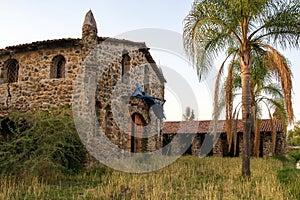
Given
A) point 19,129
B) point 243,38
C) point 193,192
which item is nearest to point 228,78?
point 243,38

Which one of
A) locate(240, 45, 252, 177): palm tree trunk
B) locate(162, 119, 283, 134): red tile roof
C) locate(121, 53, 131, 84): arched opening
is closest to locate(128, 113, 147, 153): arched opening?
locate(121, 53, 131, 84): arched opening

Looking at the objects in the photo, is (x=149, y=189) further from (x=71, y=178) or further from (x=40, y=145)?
(x=40, y=145)

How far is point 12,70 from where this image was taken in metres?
14.6

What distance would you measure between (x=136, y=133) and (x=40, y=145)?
20.9 ft

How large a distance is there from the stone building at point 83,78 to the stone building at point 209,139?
10530 millimetres

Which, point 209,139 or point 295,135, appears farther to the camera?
point 295,135

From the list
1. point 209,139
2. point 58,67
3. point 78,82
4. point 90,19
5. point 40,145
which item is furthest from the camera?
point 209,139

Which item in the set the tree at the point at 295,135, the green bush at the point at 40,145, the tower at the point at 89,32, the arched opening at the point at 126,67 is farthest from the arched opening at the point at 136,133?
the tree at the point at 295,135

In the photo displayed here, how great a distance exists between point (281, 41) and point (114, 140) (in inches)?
311

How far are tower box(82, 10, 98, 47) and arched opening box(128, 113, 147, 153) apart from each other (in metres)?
4.38

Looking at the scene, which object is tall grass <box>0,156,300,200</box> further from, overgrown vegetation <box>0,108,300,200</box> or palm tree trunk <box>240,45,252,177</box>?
palm tree trunk <box>240,45,252,177</box>

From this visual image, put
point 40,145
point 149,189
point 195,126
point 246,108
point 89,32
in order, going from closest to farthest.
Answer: point 149,189, point 40,145, point 246,108, point 89,32, point 195,126

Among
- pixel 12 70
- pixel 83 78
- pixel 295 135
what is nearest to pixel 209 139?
pixel 83 78

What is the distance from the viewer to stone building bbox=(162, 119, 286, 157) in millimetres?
24078
